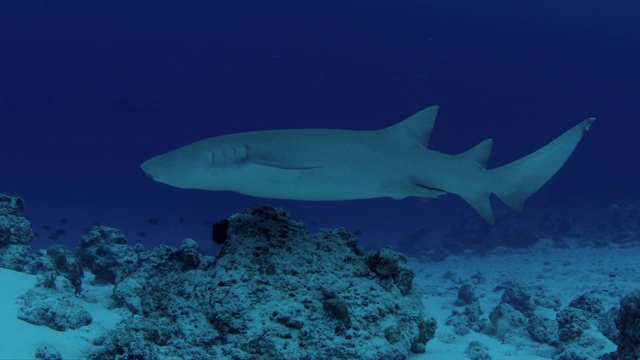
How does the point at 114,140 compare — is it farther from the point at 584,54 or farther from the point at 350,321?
the point at 584,54

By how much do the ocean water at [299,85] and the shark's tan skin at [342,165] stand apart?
5380 centimetres

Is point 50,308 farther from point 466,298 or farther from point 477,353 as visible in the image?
point 466,298

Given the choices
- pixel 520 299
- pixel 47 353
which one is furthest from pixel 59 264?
pixel 520 299

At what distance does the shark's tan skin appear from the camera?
416 cm

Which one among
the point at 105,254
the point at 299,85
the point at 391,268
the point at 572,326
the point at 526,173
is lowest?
the point at 572,326

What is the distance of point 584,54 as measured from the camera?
326 ft

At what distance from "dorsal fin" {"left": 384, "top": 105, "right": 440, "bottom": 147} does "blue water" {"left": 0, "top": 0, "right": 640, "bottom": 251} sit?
5162cm

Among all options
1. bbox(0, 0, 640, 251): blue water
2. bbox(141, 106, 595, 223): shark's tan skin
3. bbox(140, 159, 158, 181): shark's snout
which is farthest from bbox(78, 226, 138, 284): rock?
bbox(0, 0, 640, 251): blue water

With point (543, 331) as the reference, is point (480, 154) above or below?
above

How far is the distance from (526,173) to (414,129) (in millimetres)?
1270

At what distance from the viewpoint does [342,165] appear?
430 cm

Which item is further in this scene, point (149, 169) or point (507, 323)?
point (507, 323)

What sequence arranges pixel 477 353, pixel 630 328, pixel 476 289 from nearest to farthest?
pixel 630 328 < pixel 477 353 < pixel 476 289

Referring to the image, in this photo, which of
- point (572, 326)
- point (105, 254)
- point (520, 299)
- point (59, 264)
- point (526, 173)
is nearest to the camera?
point (526, 173)
